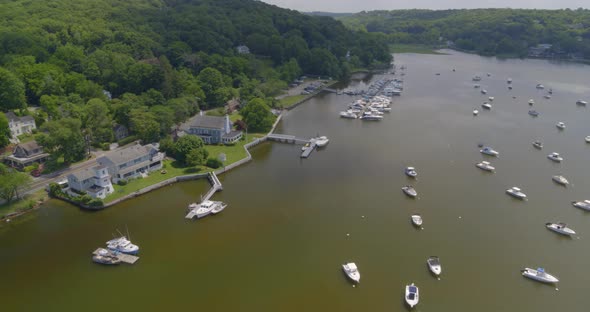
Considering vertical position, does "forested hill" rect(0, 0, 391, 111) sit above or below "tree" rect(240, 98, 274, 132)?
above

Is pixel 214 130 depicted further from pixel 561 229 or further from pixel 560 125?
pixel 560 125

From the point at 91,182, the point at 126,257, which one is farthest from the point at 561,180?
the point at 91,182

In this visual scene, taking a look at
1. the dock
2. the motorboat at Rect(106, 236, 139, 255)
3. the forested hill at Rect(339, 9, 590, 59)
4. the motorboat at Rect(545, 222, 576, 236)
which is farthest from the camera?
the forested hill at Rect(339, 9, 590, 59)

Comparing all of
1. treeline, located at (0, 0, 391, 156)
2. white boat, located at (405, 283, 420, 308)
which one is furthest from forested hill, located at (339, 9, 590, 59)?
white boat, located at (405, 283, 420, 308)

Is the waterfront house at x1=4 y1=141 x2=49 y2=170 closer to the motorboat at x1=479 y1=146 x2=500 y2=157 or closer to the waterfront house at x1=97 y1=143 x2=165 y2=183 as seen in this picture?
the waterfront house at x1=97 y1=143 x2=165 y2=183

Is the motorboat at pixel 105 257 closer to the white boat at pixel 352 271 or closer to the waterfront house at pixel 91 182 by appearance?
the waterfront house at pixel 91 182

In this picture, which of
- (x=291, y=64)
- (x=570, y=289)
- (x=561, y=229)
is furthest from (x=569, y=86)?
(x=570, y=289)
